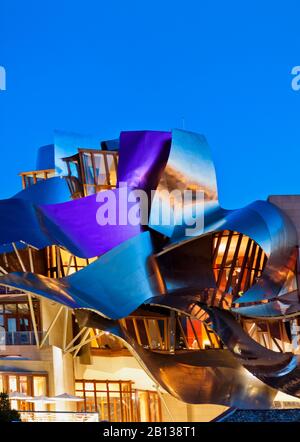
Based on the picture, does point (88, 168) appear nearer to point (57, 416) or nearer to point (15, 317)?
point (15, 317)

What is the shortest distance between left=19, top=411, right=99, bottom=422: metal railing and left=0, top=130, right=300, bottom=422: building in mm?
3807

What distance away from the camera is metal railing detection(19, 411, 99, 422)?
20984 millimetres

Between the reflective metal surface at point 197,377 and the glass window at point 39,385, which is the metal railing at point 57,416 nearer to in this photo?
the reflective metal surface at point 197,377

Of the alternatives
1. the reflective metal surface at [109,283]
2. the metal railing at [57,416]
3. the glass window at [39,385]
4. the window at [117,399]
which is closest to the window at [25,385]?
the glass window at [39,385]

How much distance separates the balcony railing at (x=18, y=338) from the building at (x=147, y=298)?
4 cm

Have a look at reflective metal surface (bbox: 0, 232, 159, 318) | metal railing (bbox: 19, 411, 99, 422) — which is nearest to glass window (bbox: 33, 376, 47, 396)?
reflective metal surface (bbox: 0, 232, 159, 318)

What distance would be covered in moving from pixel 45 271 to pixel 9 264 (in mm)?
2220

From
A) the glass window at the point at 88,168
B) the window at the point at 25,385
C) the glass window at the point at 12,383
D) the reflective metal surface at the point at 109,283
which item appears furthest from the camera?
the glass window at the point at 88,168

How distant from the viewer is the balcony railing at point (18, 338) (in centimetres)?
2998

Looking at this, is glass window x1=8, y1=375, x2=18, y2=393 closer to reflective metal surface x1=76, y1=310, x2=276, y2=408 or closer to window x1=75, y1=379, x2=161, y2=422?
window x1=75, y1=379, x2=161, y2=422

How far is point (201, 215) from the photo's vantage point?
32281 millimetres

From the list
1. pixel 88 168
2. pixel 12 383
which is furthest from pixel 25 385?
pixel 88 168

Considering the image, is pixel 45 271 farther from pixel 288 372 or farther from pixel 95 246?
pixel 288 372
